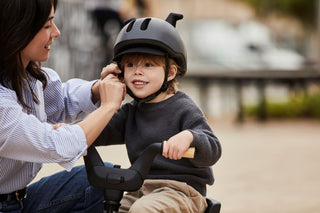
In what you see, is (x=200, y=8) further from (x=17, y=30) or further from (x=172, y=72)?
(x=17, y=30)

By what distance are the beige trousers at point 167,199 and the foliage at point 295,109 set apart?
12.0 metres

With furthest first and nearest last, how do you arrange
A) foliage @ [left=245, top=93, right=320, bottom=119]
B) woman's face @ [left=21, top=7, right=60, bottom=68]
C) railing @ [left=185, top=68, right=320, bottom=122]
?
foliage @ [left=245, top=93, right=320, bottom=119] → railing @ [left=185, top=68, right=320, bottom=122] → woman's face @ [left=21, top=7, right=60, bottom=68]

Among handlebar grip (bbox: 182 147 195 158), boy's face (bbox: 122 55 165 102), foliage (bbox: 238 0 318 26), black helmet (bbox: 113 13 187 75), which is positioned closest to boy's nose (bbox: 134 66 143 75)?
boy's face (bbox: 122 55 165 102)

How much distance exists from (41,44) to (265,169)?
19.6ft

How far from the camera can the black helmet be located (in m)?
2.56

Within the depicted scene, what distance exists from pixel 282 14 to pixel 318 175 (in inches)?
1138

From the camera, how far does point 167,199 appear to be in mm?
2539

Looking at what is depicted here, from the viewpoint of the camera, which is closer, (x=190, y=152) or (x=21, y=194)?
(x=190, y=152)

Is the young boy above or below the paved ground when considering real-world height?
above

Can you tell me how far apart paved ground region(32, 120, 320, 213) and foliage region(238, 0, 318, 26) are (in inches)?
796

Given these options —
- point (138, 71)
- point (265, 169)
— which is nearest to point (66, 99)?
point (138, 71)

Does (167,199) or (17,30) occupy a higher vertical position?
(17,30)

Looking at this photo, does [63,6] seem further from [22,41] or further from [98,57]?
[22,41]

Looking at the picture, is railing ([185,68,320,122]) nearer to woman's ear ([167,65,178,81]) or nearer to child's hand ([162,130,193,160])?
woman's ear ([167,65,178,81])
